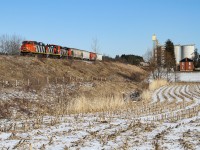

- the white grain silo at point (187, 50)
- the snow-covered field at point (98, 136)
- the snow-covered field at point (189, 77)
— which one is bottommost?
the snow-covered field at point (98, 136)

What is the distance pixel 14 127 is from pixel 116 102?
9094 mm

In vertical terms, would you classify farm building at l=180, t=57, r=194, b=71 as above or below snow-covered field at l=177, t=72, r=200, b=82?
above

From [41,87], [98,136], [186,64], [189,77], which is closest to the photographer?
[98,136]

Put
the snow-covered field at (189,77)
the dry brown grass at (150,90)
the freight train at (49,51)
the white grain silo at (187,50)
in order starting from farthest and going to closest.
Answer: the white grain silo at (187,50) → the snow-covered field at (189,77) → the freight train at (49,51) → the dry brown grass at (150,90)

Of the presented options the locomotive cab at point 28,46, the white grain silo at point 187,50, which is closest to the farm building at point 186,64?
the white grain silo at point 187,50

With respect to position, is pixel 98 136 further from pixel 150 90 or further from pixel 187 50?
pixel 187 50

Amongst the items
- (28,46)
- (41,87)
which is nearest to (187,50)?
(28,46)

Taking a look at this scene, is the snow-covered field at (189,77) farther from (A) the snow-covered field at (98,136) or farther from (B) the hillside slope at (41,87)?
(A) the snow-covered field at (98,136)

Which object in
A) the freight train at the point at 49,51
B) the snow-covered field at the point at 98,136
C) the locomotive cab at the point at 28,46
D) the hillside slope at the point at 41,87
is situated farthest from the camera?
the freight train at the point at 49,51

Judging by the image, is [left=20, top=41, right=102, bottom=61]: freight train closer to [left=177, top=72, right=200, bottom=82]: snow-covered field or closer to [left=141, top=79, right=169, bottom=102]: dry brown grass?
[left=141, top=79, right=169, bottom=102]: dry brown grass

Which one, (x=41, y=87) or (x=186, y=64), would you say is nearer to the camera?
(x=41, y=87)

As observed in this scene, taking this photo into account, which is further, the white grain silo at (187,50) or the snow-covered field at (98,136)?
the white grain silo at (187,50)

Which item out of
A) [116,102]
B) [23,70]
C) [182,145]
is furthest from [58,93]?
[182,145]

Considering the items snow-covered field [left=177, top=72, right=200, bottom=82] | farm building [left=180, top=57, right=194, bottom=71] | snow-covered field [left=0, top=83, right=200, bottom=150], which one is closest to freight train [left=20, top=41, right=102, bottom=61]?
snow-covered field [left=177, top=72, right=200, bottom=82]
